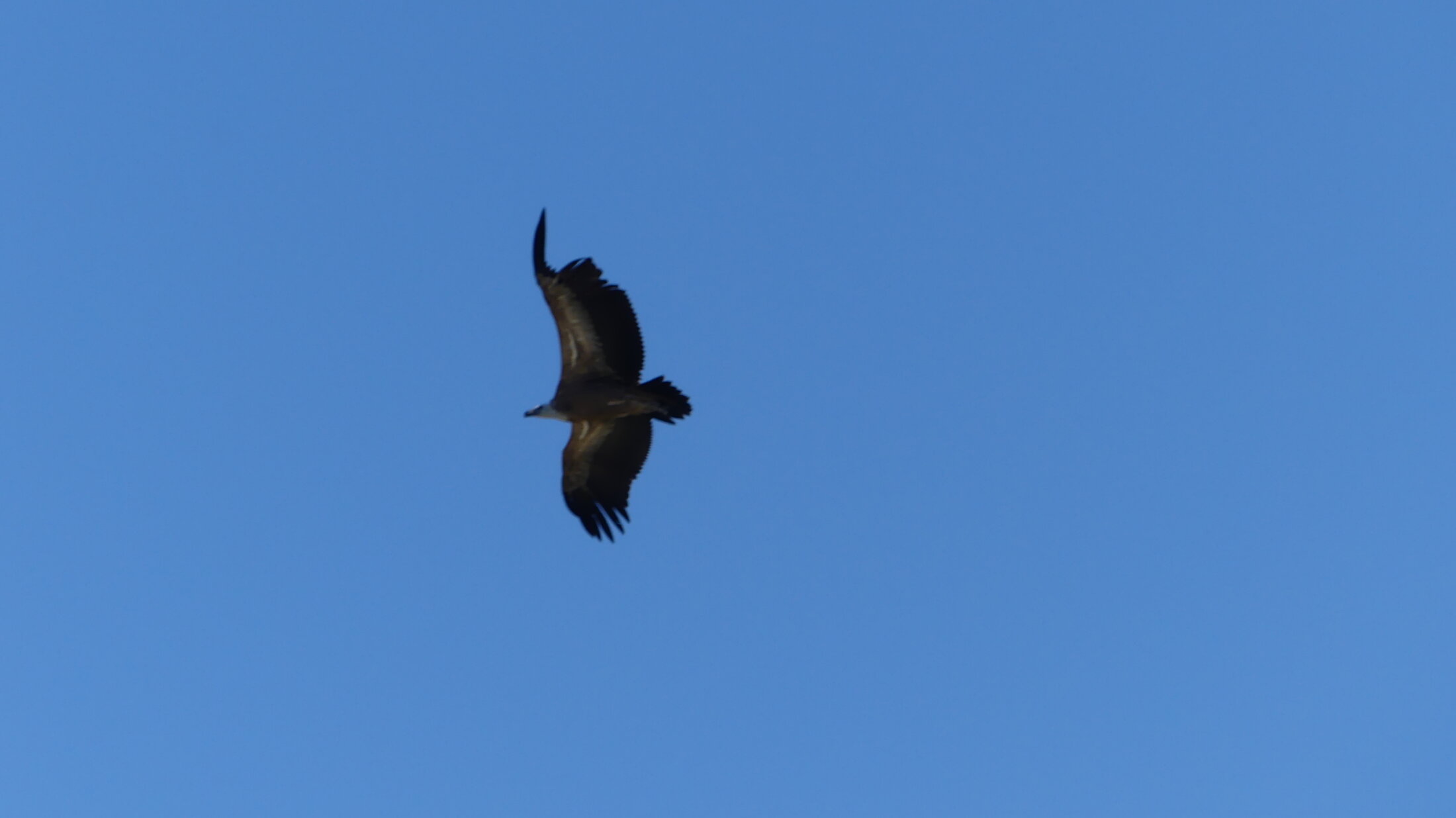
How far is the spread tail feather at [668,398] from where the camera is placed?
63.3 ft

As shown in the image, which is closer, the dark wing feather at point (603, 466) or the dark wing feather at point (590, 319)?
the dark wing feather at point (590, 319)

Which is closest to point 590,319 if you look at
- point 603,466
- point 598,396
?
point 598,396

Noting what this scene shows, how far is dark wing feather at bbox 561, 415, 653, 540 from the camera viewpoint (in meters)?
20.4

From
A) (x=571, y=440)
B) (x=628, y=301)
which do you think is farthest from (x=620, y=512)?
(x=628, y=301)

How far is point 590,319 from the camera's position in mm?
19391

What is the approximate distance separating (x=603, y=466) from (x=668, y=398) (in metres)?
2.06

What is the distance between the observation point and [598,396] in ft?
64.6

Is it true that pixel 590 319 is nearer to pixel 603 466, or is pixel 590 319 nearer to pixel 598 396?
pixel 598 396

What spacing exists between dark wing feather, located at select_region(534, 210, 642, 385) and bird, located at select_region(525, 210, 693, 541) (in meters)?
0.01

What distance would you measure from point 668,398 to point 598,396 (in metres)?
1.16

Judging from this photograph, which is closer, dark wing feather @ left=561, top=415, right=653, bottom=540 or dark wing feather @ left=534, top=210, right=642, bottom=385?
dark wing feather @ left=534, top=210, right=642, bottom=385

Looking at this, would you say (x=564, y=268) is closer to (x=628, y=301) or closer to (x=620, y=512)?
(x=628, y=301)

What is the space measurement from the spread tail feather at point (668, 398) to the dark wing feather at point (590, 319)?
352 millimetres

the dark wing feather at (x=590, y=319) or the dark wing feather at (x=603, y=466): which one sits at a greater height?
the dark wing feather at (x=590, y=319)
